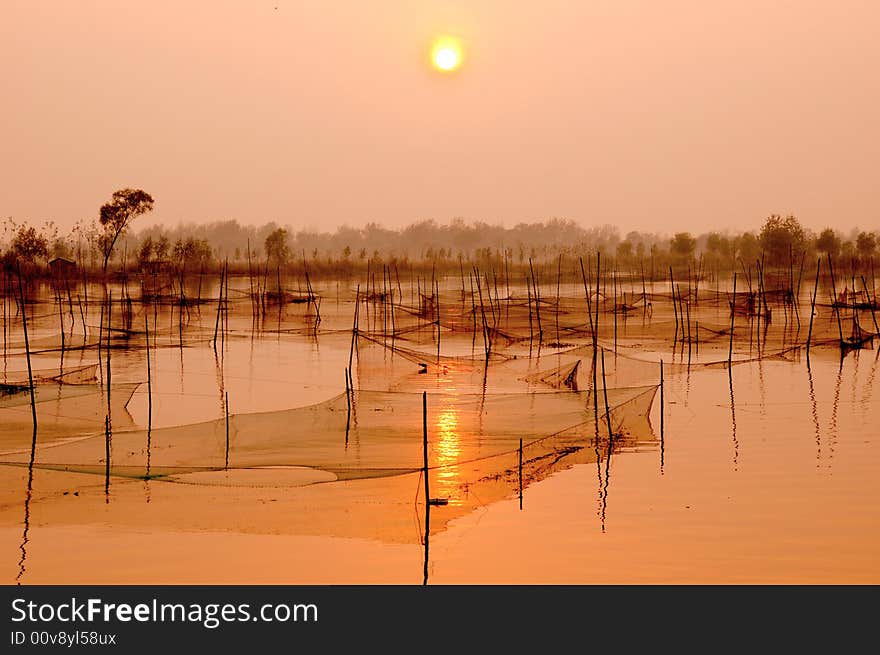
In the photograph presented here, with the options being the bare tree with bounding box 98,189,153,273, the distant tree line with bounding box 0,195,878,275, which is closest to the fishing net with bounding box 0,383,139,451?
the distant tree line with bounding box 0,195,878,275

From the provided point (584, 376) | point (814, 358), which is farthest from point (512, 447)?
point (814, 358)

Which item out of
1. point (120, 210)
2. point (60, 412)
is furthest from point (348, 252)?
point (60, 412)

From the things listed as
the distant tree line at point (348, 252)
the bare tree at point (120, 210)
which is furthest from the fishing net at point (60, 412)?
the bare tree at point (120, 210)

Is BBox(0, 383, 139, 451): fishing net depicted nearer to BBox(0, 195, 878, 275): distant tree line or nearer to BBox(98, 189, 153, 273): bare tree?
BBox(0, 195, 878, 275): distant tree line

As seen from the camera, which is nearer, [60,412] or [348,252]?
[60,412]

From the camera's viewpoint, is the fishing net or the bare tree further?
the bare tree

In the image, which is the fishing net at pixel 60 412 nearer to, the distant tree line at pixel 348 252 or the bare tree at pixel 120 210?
the distant tree line at pixel 348 252

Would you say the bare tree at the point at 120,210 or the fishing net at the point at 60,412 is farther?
the bare tree at the point at 120,210

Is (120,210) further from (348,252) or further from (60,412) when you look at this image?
(60,412)

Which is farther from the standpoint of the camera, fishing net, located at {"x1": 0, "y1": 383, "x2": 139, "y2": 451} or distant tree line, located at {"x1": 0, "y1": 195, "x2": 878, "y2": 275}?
distant tree line, located at {"x1": 0, "y1": 195, "x2": 878, "y2": 275}

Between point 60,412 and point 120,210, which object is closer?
point 60,412

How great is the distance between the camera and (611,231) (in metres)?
91.2
